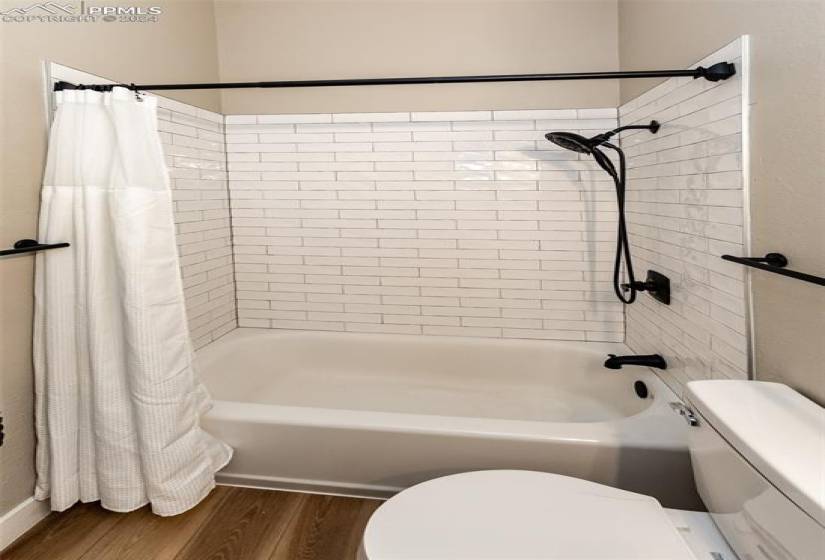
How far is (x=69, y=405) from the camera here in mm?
1613

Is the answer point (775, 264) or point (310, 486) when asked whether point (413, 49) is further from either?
point (310, 486)

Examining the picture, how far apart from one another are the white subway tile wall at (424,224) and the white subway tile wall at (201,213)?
2.6 inches

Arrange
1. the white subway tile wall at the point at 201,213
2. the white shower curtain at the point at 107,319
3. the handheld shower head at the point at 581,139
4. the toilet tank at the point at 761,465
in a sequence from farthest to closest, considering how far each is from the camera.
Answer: the white subway tile wall at the point at 201,213, the handheld shower head at the point at 581,139, the white shower curtain at the point at 107,319, the toilet tank at the point at 761,465

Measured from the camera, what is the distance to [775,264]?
1170 mm

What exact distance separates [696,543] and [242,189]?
251 cm

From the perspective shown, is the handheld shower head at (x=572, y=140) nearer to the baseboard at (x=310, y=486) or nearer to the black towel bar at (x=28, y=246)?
the baseboard at (x=310, y=486)

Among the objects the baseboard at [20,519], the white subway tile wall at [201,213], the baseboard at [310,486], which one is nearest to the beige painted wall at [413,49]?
the white subway tile wall at [201,213]

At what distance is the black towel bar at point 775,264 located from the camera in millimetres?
1000

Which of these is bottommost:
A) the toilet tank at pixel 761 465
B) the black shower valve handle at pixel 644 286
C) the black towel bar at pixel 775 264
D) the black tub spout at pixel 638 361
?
the black tub spout at pixel 638 361

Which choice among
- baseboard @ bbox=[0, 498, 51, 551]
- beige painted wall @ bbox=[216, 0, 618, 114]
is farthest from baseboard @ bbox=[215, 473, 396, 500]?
beige painted wall @ bbox=[216, 0, 618, 114]

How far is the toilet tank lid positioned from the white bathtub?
47 cm

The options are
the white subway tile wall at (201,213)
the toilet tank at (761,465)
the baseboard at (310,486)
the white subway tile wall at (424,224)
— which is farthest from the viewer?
the white subway tile wall at (424,224)

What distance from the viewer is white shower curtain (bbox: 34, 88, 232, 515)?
5.18 ft

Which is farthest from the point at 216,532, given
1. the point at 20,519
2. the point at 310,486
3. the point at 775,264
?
the point at 775,264
